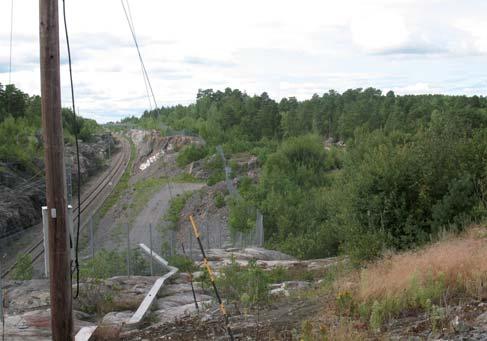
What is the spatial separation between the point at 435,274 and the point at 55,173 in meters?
6.24

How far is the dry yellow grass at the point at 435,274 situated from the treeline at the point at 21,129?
2858cm

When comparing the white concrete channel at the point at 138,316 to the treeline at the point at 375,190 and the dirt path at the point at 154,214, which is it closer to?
the treeline at the point at 375,190

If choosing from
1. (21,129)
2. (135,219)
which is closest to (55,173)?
(135,219)

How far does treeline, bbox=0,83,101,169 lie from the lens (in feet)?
195

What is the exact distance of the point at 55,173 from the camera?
844cm

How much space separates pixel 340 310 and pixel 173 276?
8987mm

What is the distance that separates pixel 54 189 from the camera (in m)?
8.48

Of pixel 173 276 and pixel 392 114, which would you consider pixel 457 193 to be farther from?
pixel 392 114

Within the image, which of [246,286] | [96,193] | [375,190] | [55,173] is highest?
[55,173]

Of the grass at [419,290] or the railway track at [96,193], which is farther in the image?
the railway track at [96,193]

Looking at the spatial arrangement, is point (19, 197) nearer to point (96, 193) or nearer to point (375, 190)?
point (96, 193)

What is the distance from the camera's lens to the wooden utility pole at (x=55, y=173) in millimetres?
8320

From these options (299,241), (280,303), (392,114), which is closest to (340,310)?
(280,303)

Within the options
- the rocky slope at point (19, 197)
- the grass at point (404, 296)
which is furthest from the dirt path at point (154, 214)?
the grass at point (404, 296)
